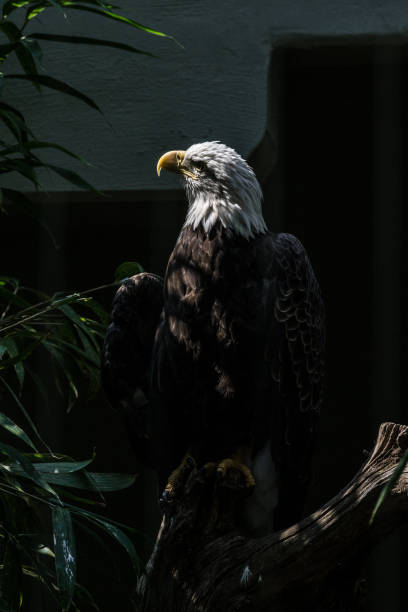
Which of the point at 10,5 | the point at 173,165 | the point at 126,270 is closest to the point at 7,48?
the point at 10,5

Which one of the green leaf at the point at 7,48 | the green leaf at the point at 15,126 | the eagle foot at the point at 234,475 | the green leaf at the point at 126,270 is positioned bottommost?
the eagle foot at the point at 234,475

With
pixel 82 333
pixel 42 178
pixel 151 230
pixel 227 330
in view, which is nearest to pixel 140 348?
pixel 82 333

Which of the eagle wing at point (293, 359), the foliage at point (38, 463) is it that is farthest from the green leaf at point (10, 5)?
the eagle wing at point (293, 359)

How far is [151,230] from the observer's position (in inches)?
141

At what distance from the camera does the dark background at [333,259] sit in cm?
353

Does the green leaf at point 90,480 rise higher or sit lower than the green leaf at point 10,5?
lower

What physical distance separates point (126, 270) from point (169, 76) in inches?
37.1

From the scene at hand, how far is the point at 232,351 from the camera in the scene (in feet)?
7.39

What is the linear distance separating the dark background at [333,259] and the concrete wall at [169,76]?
405 mm

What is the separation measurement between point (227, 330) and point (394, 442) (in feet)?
2.01

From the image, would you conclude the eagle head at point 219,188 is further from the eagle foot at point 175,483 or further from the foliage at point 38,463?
the eagle foot at point 175,483

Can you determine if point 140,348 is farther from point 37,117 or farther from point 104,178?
point 37,117

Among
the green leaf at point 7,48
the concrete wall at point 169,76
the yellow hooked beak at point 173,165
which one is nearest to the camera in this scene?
the green leaf at point 7,48

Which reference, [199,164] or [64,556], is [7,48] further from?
[64,556]
